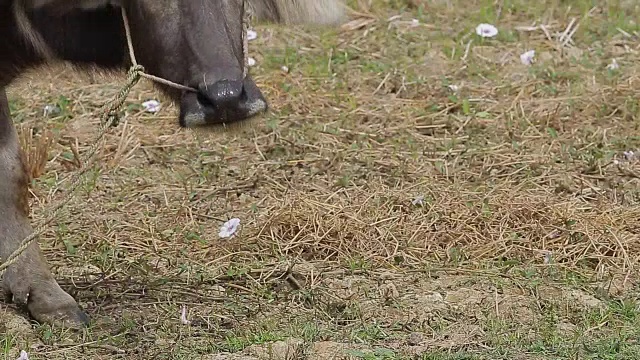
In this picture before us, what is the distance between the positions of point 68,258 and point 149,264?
244 millimetres

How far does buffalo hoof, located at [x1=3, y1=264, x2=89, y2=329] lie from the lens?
317 centimetres

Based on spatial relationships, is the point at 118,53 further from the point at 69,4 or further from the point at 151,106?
the point at 151,106

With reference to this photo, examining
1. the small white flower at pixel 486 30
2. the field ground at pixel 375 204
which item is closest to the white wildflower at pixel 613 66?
the field ground at pixel 375 204

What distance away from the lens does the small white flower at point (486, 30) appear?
17.5ft

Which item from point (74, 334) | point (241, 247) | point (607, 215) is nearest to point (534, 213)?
point (607, 215)

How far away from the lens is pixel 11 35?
290 cm

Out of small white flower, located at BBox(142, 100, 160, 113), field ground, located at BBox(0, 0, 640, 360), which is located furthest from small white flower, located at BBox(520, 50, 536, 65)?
small white flower, located at BBox(142, 100, 160, 113)

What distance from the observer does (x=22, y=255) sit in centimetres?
328

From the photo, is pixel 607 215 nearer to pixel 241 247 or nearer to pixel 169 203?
pixel 241 247

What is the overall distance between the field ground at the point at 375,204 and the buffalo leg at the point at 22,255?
0.06 meters

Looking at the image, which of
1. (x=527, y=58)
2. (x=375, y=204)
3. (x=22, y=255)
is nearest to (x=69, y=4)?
(x=22, y=255)

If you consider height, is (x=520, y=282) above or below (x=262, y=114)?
below

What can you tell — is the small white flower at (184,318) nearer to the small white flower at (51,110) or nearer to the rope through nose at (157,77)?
the rope through nose at (157,77)

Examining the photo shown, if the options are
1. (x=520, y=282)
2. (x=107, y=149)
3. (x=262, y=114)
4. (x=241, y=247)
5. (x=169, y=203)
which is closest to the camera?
(x=262, y=114)
